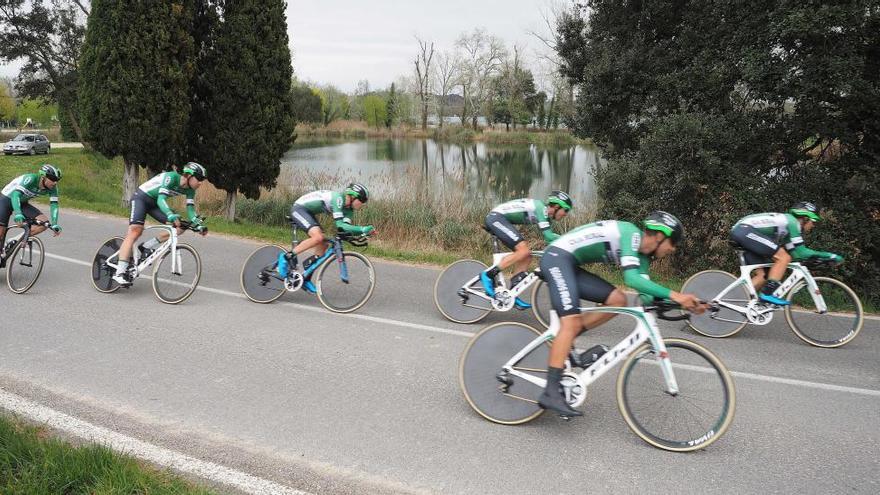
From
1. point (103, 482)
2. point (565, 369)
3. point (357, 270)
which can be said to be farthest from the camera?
point (357, 270)

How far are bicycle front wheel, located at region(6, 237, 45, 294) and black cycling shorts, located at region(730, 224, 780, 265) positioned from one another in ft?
29.1

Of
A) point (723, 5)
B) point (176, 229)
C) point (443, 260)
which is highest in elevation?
point (723, 5)

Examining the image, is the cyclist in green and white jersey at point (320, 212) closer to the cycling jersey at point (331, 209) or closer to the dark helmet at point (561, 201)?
the cycling jersey at point (331, 209)

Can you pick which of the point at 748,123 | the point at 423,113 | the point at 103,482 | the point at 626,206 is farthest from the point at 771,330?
the point at 423,113

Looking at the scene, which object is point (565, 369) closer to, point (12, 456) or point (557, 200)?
point (557, 200)

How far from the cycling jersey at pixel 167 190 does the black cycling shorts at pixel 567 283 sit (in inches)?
199

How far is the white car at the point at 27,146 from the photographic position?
106ft

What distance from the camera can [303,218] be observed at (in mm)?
7215

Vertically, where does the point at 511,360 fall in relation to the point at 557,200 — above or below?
below

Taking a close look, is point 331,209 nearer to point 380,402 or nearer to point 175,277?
point 175,277

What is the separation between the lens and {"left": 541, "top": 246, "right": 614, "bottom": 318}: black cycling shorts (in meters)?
4.12

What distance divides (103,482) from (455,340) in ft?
11.8

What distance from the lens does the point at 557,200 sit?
656 centimetres

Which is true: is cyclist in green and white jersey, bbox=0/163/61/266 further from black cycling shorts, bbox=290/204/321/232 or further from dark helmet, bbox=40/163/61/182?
black cycling shorts, bbox=290/204/321/232
